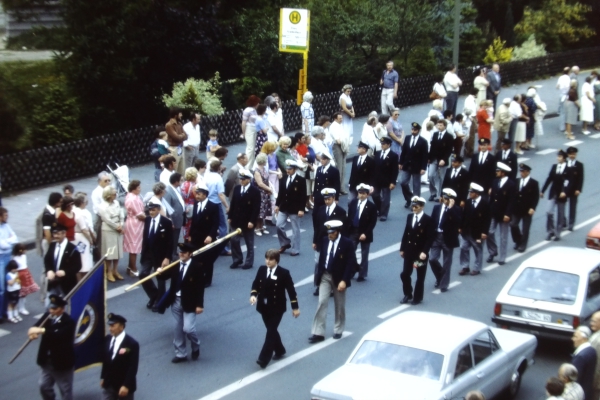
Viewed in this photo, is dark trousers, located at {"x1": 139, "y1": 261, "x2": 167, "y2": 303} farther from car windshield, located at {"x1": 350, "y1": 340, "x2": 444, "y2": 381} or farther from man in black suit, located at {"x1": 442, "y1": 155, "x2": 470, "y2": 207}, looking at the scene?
man in black suit, located at {"x1": 442, "y1": 155, "x2": 470, "y2": 207}

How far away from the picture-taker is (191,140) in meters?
21.1

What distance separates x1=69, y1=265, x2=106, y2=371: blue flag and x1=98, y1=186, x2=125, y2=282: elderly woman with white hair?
409cm

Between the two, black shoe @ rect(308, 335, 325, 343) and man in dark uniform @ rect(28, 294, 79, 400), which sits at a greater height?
man in dark uniform @ rect(28, 294, 79, 400)

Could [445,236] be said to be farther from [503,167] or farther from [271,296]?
[271,296]

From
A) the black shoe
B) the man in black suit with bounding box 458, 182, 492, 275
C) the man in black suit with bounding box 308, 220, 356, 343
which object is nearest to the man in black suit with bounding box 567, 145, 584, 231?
the man in black suit with bounding box 458, 182, 492, 275

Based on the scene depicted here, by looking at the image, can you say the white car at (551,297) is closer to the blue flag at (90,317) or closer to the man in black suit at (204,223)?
the man in black suit at (204,223)

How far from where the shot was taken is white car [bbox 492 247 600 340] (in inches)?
502

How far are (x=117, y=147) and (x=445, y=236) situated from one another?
35.6ft

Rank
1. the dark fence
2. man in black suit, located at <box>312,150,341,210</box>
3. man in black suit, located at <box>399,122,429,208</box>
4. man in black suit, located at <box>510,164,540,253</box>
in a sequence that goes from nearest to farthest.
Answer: man in black suit, located at <box>510,164,540,253</box> → man in black suit, located at <box>312,150,341,210</box> → man in black suit, located at <box>399,122,429,208</box> → the dark fence

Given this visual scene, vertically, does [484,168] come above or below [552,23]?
below

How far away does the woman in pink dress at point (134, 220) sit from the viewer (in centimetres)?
1571

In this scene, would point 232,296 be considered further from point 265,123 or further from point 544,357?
point 265,123

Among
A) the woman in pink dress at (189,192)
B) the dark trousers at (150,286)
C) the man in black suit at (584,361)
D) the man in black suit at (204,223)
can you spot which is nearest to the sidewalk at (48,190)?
the woman in pink dress at (189,192)

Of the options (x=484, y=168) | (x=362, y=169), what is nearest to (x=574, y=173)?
(x=484, y=168)
